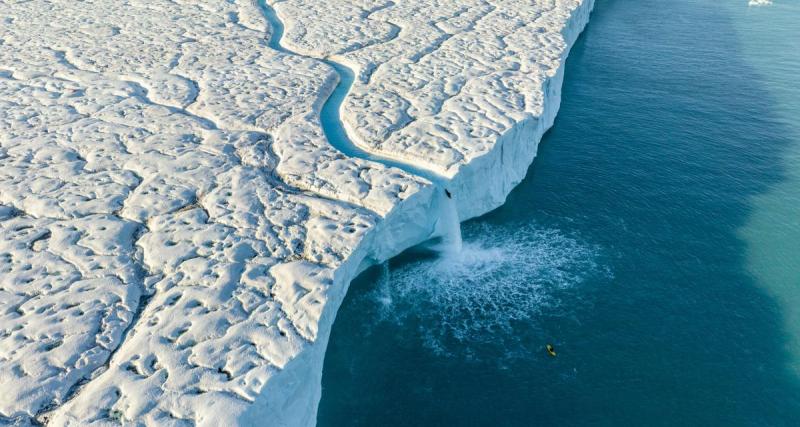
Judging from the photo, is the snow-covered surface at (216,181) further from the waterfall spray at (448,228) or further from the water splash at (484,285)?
the water splash at (484,285)

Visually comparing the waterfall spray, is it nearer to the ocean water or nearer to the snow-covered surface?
the snow-covered surface

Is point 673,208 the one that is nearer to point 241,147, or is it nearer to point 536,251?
point 536,251

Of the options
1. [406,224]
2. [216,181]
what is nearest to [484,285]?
[406,224]

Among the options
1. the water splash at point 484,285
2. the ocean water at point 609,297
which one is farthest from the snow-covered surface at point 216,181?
the ocean water at point 609,297

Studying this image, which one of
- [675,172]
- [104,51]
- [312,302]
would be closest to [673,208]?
[675,172]

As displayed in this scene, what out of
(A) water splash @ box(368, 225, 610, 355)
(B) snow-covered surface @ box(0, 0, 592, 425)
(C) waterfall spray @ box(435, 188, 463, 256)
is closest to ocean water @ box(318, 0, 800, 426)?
(A) water splash @ box(368, 225, 610, 355)

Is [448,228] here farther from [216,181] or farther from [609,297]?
[216,181]

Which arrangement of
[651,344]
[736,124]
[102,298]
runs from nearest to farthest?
[102,298], [651,344], [736,124]
